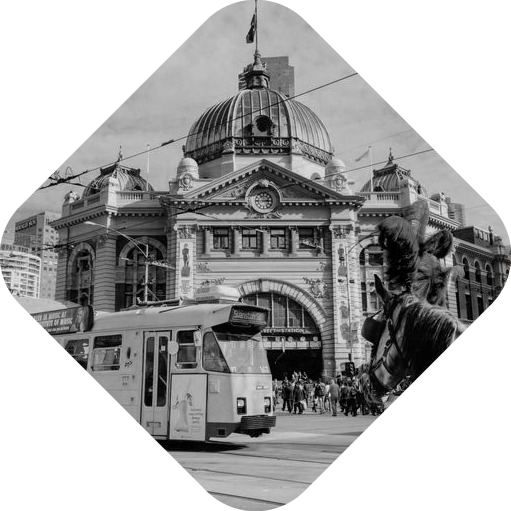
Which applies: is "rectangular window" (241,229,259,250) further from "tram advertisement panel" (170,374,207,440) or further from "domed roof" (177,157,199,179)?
"tram advertisement panel" (170,374,207,440)

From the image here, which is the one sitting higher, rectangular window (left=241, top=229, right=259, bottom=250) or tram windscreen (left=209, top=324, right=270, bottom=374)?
rectangular window (left=241, top=229, right=259, bottom=250)

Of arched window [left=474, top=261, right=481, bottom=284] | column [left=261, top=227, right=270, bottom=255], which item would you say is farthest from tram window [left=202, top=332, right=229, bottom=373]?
arched window [left=474, top=261, right=481, bottom=284]

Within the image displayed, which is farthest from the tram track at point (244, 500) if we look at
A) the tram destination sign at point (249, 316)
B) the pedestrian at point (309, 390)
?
the tram destination sign at point (249, 316)

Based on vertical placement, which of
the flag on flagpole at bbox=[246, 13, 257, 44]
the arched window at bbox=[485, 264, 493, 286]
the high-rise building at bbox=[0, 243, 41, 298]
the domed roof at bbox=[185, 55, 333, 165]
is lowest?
the arched window at bbox=[485, 264, 493, 286]

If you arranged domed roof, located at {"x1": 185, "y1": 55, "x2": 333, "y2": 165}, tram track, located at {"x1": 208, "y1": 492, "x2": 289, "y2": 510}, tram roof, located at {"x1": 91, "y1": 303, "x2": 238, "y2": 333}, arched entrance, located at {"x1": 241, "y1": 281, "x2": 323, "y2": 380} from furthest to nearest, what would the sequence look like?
domed roof, located at {"x1": 185, "y1": 55, "x2": 333, "y2": 165}, tram roof, located at {"x1": 91, "y1": 303, "x2": 238, "y2": 333}, arched entrance, located at {"x1": 241, "y1": 281, "x2": 323, "y2": 380}, tram track, located at {"x1": 208, "y1": 492, "x2": 289, "y2": 510}

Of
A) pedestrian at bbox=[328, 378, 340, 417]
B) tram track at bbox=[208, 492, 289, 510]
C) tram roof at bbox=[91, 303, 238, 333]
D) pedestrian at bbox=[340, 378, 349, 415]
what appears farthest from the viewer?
tram roof at bbox=[91, 303, 238, 333]

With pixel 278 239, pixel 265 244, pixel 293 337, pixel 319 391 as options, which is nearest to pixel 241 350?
pixel 293 337

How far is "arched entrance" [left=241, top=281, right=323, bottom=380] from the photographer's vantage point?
7.26m

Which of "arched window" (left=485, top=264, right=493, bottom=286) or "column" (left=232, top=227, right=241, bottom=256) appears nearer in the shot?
"arched window" (left=485, top=264, right=493, bottom=286)

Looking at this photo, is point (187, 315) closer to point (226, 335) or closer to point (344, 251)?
point (226, 335)

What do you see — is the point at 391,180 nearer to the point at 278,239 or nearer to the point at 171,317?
the point at 278,239

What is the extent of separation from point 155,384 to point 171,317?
2.62 ft

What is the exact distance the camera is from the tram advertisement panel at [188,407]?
716 cm

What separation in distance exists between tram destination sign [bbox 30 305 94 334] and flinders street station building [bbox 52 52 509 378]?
0.16 m
